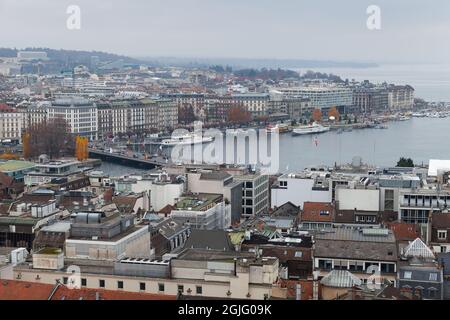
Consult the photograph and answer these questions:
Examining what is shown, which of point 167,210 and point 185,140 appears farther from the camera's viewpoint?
point 185,140

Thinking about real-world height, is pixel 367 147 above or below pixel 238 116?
below

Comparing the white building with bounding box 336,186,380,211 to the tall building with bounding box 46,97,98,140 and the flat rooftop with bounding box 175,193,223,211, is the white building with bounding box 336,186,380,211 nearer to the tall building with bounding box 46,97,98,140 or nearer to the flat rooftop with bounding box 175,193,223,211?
the flat rooftop with bounding box 175,193,223,211

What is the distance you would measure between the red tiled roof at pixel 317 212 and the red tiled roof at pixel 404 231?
53cm

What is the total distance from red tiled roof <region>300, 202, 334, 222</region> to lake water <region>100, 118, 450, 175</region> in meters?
5.26

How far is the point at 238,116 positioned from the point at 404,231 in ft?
49.7

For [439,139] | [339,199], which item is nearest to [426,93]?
[439,139]

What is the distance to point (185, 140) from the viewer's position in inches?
597

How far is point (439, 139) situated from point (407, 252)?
13135 mm

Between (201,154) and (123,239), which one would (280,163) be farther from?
(123,239)

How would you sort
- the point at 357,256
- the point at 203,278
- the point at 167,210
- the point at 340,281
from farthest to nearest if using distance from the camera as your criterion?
the point at 167,210
the point at 357,256
the point at 203,278
the point at 340,281

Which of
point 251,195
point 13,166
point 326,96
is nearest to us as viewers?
point 251,195

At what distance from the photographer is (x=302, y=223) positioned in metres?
5.15

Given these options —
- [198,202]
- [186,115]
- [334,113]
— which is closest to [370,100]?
[334,113]

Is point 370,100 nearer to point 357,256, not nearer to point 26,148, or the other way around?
point 26,148
